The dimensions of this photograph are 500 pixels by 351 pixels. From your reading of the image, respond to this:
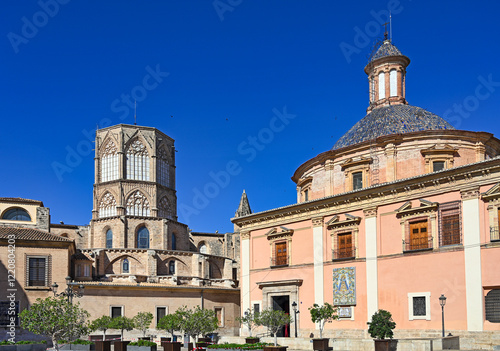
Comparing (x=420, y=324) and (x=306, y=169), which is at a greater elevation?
(x=306, y=169)

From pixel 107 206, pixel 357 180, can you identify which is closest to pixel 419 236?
pixel 357 180

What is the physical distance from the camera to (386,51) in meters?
35.9

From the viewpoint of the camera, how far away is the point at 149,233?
2063 inches

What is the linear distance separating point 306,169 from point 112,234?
2379 centimetres

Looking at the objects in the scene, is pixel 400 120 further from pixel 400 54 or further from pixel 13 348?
pixel 13 348

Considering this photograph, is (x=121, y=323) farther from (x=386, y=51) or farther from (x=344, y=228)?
(x=386, y=51)

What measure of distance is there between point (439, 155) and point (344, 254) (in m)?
6.72

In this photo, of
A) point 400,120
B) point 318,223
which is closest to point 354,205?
point 318,223

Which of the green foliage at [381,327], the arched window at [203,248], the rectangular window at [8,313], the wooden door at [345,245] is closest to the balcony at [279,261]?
the wooden door at [345,245]

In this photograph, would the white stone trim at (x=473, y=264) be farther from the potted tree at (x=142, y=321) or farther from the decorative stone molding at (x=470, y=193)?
the potted tree at (x=142, y=321)

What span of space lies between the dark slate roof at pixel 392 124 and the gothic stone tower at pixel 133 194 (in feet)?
80.7

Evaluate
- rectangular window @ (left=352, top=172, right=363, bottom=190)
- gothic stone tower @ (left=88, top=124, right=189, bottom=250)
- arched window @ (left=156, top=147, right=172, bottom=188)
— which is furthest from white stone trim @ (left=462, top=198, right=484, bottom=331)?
arched window @ (left=156, top=147, right=172, bottom=188)

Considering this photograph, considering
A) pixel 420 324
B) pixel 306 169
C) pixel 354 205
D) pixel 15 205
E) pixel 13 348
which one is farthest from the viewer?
pixel 15 205

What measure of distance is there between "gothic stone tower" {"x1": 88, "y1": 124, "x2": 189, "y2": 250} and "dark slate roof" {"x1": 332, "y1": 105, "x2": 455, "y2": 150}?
24.6 m
